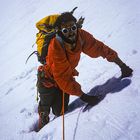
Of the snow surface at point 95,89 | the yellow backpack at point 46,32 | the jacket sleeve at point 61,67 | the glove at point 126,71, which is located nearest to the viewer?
the snow surface at point 95,89

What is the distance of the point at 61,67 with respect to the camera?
11.3 ft

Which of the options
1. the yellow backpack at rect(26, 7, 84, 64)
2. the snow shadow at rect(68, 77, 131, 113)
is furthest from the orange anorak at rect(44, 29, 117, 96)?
the snow shadow at rect(68, 77, 131, 113)

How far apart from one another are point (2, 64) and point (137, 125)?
8829mm

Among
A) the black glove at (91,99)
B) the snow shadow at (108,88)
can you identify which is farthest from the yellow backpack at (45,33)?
the snow shadow at (108,88)

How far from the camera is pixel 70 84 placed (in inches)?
137

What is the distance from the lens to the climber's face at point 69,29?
340 centimetres

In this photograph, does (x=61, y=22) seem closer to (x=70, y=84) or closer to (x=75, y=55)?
(x=75, y=55)

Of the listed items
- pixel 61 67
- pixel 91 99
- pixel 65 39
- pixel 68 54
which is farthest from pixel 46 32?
pixel 91 99

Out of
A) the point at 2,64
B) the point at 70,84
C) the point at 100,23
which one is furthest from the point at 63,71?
the point at 2,64

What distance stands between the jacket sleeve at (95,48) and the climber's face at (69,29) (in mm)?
386

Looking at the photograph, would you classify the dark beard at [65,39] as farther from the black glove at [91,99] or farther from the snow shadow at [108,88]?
the snow shadow at [108,88]

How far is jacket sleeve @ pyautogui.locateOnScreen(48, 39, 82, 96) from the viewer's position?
3.37 meters

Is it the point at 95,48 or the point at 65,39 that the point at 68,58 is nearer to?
the point at 65,39

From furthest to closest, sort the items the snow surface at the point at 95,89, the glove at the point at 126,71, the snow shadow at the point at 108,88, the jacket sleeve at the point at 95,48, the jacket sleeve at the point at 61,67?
the jacket sleeve at the point at 95,48, the glove at the point at 126,71, the snow shadow at the point at 108,88, the jacket sleeve at the point at 61,67, the snow surface at the point at 95,89
